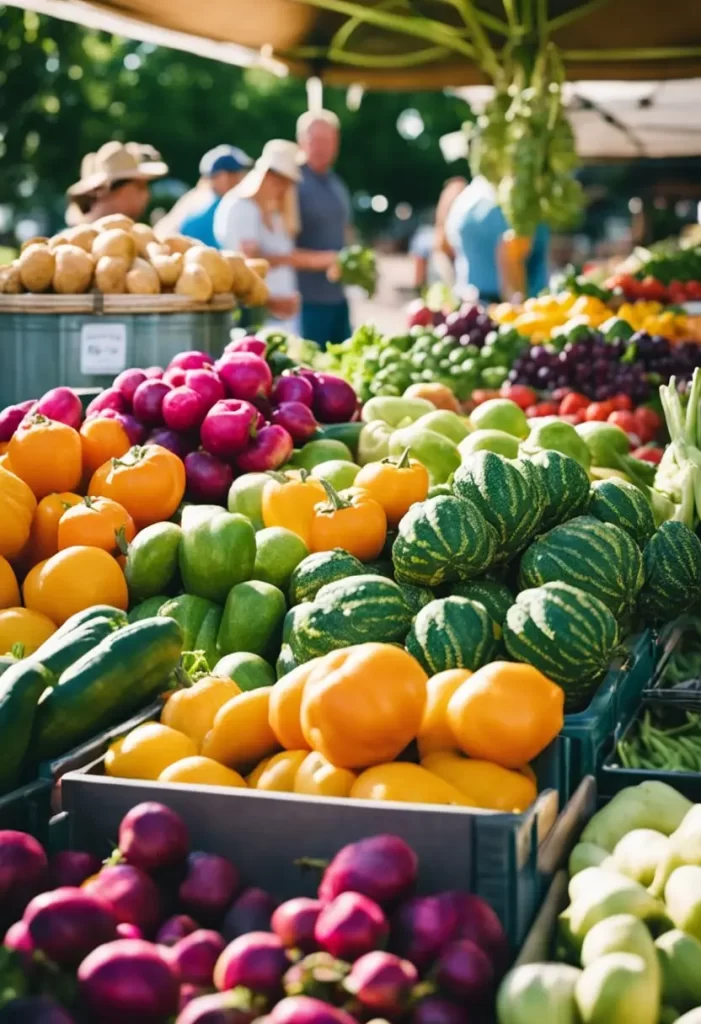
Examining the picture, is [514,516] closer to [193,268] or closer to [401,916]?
[401,916]

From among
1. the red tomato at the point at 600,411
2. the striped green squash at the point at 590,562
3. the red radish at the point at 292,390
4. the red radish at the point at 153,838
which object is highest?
the red radish at the point at 292,390

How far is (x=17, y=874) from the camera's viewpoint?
5.86 ft

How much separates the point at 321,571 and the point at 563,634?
1.93ft

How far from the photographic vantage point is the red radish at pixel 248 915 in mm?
1681

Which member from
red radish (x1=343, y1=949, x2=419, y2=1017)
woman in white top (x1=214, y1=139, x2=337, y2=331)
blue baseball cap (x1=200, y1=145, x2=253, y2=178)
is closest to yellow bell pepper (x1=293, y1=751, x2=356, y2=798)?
red radish (x1=343, y1=949, x2=419, y2=1017)

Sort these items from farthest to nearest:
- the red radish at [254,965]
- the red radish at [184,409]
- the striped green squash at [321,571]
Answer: the red radish at [184,409]
the striped green squash at [321,571]
the red radish at [254,965]

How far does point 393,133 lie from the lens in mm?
38719

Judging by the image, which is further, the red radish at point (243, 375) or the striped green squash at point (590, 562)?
→ the red radish at point (243, 375)

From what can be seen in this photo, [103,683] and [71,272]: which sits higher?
[71,272]

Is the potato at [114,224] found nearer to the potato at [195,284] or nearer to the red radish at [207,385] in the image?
the potato at [195,284]

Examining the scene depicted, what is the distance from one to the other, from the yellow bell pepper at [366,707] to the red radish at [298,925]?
382 millimetres

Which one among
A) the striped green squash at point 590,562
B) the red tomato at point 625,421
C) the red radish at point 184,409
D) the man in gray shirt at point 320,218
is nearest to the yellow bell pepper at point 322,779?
→ the striped green squash at point 590,562

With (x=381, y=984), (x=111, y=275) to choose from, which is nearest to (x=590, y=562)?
(x=381, y=984)

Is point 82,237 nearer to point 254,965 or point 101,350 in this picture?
point 101,350
